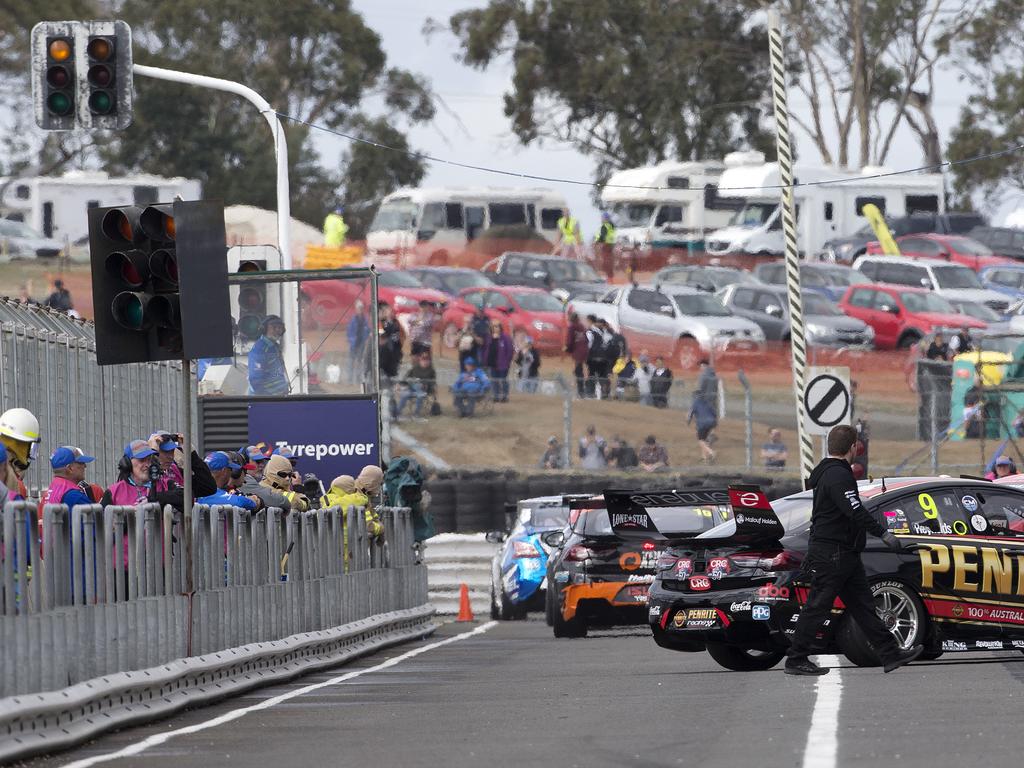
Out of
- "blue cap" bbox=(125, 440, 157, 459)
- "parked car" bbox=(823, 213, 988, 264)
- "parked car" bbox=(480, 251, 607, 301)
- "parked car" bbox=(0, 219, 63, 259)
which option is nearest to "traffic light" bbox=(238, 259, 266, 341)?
"blue cap" bbox=(125, 440, 157, 459)

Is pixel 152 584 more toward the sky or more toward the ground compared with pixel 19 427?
more toward the ground

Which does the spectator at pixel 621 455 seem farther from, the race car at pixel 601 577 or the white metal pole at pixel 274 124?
the race car at pixel 601 577

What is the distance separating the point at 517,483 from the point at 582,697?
1819 cm

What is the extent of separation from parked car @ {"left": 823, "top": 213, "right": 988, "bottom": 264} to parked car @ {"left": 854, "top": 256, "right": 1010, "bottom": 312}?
558 centimetres

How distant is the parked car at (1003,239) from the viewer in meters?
61.3

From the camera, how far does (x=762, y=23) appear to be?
79.9 m

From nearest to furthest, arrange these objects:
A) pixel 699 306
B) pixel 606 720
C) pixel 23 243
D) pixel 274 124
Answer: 1. pixel 606 720
2. pixel 274 124
3. pixel 699 306
4. pixel 23 243

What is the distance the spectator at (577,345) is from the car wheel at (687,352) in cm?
247

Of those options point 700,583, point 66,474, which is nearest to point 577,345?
point 700,583

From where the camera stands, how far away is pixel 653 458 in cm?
3575

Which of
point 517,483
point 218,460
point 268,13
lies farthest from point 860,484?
point 268,13

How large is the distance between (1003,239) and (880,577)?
47679 millimetres

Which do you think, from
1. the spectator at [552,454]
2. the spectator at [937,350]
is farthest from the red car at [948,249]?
the spectator at [552,454]

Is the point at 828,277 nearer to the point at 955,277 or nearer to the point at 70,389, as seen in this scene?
the point at 955,277
